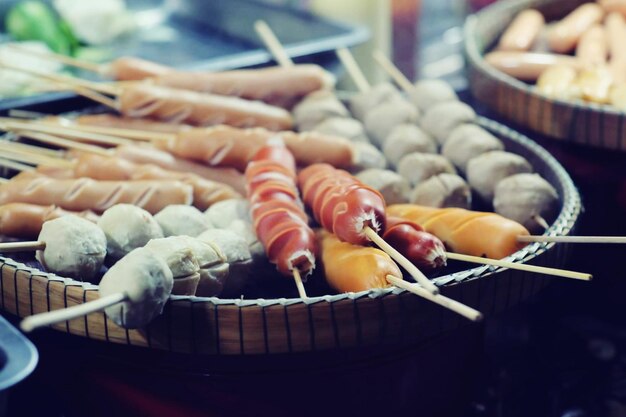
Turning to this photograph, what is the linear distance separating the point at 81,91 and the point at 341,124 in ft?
3.57

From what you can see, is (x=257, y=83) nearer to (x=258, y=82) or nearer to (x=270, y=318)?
(x=258, y=82)

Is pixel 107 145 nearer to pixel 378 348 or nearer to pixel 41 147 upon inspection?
pixel 41 147

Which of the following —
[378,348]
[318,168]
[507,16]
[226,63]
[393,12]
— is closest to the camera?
[378,348]

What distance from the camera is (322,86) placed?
3.12 m

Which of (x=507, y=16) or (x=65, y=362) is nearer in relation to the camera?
(x=65, y=362)

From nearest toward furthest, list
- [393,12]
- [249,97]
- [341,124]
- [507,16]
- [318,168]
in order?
[318,168]
[341,124]
[249,97]
[507,16]
[393,12]

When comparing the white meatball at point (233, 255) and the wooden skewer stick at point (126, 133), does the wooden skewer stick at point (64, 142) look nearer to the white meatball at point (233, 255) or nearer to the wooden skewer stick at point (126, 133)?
the wooden skewer stick at point (126, 133)

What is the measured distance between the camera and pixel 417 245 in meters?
1.94

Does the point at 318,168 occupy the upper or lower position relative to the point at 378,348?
upper

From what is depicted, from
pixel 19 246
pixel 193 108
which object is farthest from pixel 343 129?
pixel 19 246

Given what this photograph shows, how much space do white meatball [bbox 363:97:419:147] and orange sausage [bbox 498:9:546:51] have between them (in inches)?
43.5

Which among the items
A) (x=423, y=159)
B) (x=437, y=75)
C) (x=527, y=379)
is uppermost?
(x=423, y=159)

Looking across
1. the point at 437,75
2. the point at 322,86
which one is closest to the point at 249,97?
the point at 322,86

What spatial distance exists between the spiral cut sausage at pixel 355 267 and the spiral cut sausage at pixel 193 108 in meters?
0.92
